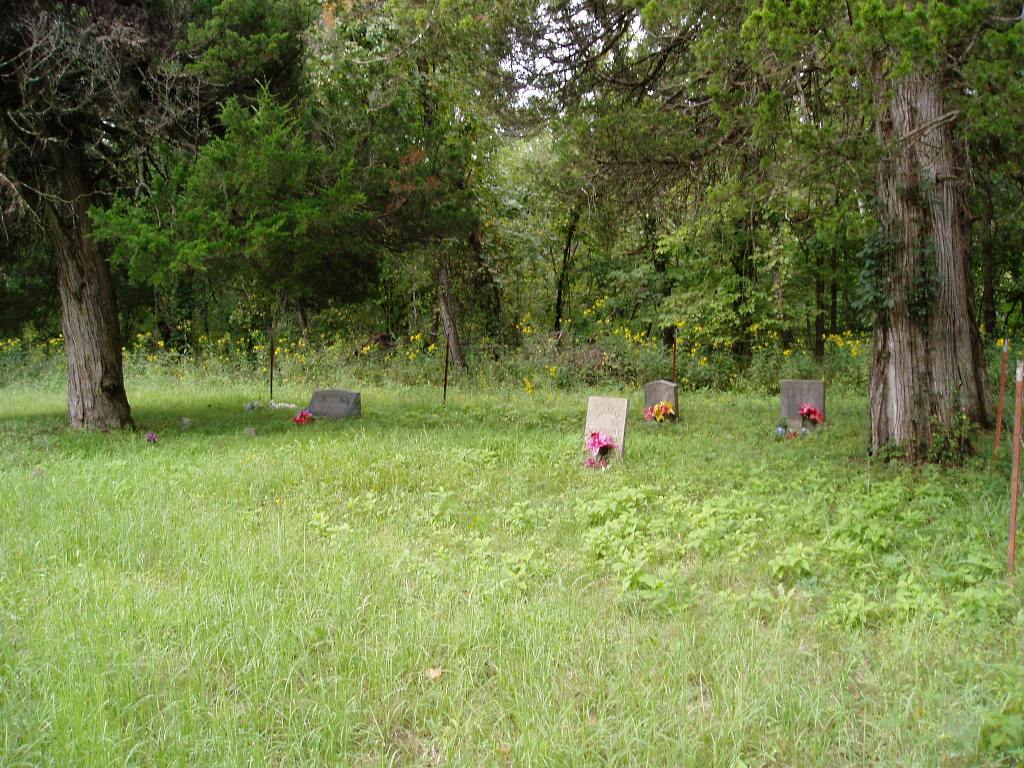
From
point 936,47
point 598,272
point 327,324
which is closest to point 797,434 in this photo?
point 936,47

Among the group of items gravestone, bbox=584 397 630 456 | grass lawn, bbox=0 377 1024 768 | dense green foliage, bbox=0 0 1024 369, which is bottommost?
grass lawn, bbox=0 377 1024 768

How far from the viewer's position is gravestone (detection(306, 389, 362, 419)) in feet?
38.9

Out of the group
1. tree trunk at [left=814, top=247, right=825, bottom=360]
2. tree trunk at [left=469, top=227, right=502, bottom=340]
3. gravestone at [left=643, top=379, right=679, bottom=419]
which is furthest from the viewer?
tree trunk at [left=469, top=227, right=502, bottom=340]

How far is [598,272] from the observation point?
23.0m

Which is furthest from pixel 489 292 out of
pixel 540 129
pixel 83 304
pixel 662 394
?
pixel 83 304

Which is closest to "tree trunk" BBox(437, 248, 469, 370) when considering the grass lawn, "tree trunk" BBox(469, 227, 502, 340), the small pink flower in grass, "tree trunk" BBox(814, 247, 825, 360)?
"tree trunk" BBox(469, 227, 502, 340)

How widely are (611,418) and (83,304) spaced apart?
7414mm

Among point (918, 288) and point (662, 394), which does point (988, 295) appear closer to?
Result: point (662, 394)

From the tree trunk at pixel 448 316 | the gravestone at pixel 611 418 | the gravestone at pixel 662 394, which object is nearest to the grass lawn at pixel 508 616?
the gravestone at pixel 611 418

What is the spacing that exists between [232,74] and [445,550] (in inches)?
285

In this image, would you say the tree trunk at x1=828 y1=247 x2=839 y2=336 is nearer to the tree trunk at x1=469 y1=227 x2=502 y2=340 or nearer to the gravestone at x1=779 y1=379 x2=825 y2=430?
the tree trunk at x1=469 y1=227 x2=502 y2=340

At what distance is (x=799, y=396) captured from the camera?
10219 millimetres

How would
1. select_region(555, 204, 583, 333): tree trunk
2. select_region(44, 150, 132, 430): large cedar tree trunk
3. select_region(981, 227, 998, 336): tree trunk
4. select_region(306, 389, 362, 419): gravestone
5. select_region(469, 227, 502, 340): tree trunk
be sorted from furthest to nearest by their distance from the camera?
select_region(555, 204, 583, 333): tree trunk, select_region(469, 227, 502, 340): tree trunk, select_region(981, 227, 998, 336): tree trunk, select_region(306, 389, 362, 419): gravestone, select_region(44, 150, 132, 430): large cedar tree trunk

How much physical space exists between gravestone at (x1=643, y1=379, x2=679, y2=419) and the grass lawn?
3.72m
